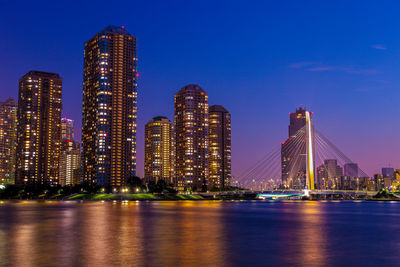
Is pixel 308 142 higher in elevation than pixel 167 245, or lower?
higher

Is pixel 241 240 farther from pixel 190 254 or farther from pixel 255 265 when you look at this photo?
pixel 255 265

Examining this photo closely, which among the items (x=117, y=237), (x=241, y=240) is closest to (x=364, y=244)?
(x=241, y=240)

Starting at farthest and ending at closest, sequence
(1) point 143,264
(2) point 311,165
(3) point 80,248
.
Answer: (2) point 311,165, (3) point 80,248, (1) point 143,264

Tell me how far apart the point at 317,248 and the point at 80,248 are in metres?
19.9

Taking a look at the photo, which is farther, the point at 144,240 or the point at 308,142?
the point at 308,142

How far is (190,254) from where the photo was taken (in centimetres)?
3266

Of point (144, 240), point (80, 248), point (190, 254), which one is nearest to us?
point (190, 254)

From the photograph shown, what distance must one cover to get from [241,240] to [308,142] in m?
126

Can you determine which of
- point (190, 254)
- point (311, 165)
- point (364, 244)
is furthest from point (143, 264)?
point (311, 165)

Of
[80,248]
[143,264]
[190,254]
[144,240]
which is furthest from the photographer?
[144,240]

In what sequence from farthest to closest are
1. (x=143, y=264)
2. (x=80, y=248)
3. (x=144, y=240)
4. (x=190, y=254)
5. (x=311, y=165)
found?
(x=311, y=165)
(x=144, y=240)
(x=80, y=248)
(x=190, y=254)
(x=143, y=264)

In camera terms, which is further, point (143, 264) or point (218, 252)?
point (218, 252)

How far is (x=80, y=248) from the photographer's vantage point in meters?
36.1

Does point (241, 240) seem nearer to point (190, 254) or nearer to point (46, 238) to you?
point (190, 254)
